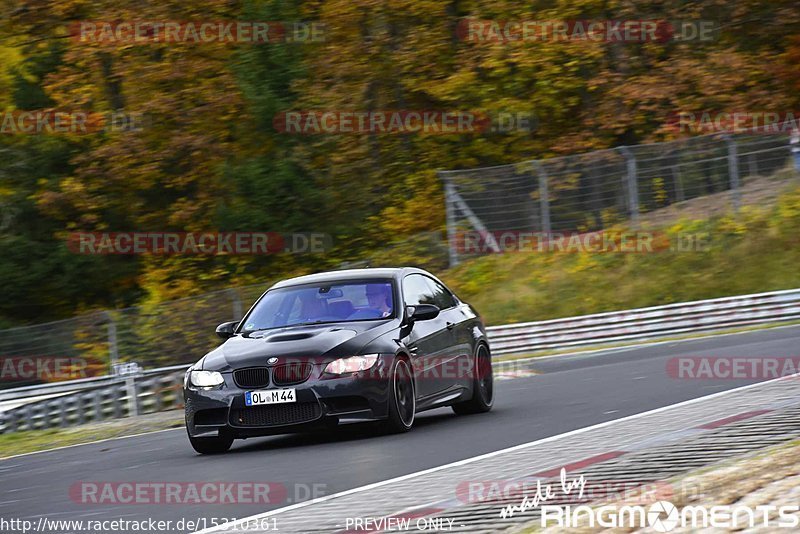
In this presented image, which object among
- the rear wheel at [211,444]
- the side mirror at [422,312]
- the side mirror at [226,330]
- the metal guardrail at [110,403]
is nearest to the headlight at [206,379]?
the rear wheel at [211,444]

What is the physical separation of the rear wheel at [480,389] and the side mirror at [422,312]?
1303 millimetres

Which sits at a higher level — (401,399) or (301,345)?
(301,345)

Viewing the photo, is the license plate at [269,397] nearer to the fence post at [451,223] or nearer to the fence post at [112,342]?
the fence post at [112,342]

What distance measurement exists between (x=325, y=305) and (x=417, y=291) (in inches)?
40.0

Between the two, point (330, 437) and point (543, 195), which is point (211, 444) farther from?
point (543, 195)

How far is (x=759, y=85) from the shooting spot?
120 ft

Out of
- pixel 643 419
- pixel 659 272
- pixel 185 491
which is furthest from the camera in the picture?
pixel 659 272

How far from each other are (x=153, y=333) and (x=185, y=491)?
15.6m

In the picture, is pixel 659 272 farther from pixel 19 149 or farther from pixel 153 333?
pixel 19 149

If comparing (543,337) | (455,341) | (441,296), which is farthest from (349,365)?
(543,337)

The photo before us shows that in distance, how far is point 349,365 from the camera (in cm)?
1149

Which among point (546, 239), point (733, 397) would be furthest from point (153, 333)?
point (733, 397)

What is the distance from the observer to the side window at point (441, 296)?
13.7 m

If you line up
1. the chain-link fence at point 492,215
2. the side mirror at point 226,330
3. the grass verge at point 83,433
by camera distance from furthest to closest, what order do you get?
the chain-link fence at point 492,215
the grass verge at point 83,433
the side mirror at point 226,330
